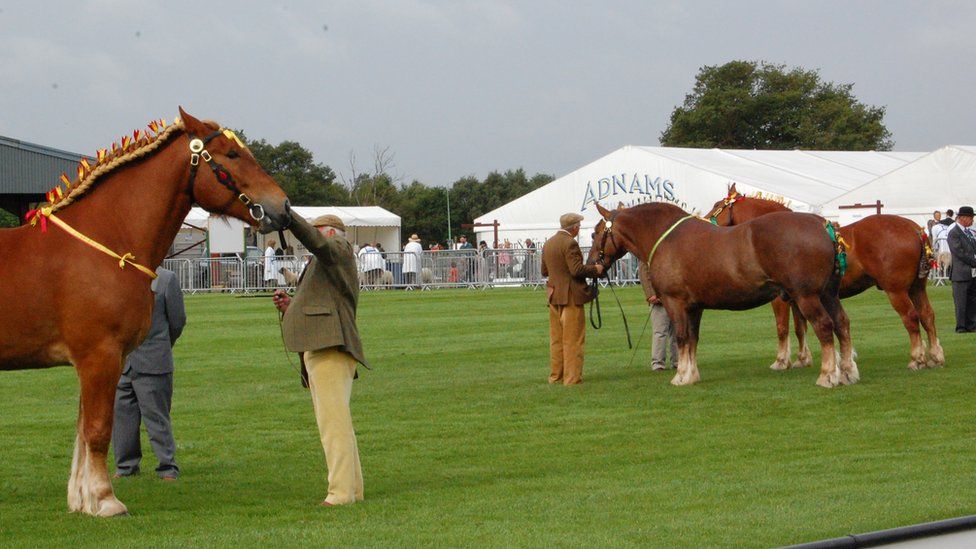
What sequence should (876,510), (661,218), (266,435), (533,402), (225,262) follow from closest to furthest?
(876,510), (266,435), (533,402), (661,218), (225,262)

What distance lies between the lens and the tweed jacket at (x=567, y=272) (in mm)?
15328

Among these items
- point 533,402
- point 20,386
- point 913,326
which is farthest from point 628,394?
point 20,386

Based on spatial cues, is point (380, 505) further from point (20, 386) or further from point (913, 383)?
point (20, 386)

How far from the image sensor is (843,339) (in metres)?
14.7

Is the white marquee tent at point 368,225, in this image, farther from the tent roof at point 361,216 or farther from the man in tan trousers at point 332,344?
the man in tan trousers at point 332,344

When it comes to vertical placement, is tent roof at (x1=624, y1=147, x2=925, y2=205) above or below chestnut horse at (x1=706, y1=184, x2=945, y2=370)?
above

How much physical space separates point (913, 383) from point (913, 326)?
1.84m

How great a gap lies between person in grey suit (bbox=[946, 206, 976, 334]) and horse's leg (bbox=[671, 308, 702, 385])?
7.80 metres

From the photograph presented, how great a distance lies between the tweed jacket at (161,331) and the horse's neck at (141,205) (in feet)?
5.67

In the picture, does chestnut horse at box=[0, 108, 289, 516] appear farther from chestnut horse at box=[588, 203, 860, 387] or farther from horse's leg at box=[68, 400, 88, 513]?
chestnut horse at box=[588, 203, 860, 387]

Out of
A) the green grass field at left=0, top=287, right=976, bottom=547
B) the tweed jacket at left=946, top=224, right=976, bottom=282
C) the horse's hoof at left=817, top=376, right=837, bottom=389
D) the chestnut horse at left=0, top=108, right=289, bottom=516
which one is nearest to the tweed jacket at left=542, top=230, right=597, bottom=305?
the green grass field at left=0, top=287, right=976, bottom=547

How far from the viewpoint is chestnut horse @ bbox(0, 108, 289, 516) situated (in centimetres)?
779

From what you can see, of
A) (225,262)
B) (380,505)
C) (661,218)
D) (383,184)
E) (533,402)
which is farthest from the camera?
(383,184)

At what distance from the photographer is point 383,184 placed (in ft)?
309
